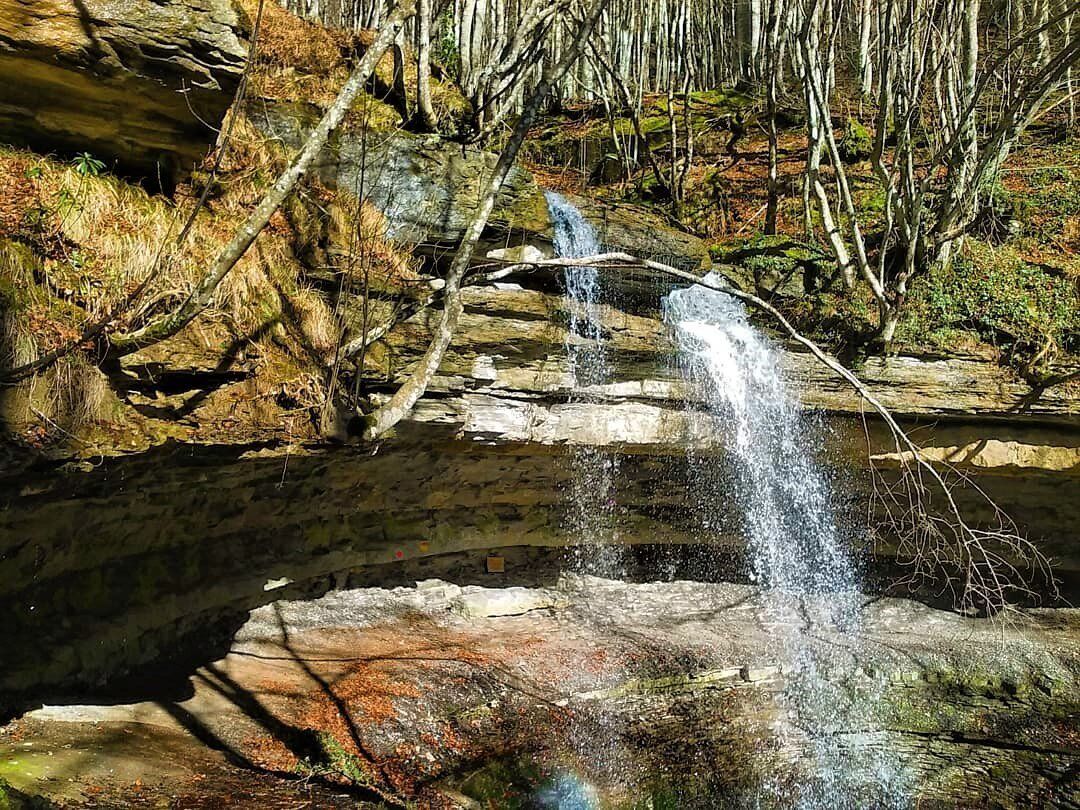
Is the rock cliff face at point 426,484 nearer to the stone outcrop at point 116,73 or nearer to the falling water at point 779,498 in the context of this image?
the falling water at point 779,498

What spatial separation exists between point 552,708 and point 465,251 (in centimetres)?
445

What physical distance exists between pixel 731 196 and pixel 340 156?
8.75 metres

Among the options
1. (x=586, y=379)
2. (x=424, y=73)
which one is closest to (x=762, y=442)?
(x=586, y=379)

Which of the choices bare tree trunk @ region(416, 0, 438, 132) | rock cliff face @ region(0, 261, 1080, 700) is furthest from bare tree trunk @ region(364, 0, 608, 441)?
bare tree trunk @ region(416, 0, 438, 132)

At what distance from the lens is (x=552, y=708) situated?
23.4 ft

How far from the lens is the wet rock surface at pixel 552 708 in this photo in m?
5.02

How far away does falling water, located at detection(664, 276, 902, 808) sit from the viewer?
789cm

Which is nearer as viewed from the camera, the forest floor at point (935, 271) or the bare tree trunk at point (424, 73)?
the bare tree trunk at point (424, 73)

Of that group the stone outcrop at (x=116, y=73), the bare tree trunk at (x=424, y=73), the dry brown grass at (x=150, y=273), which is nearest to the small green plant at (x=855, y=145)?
the bare tree trunk at (x=424, y=73)

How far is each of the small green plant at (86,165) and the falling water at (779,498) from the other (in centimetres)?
602

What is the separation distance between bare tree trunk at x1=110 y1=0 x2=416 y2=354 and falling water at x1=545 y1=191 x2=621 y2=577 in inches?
139

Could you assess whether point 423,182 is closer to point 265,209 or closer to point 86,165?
point 86,165

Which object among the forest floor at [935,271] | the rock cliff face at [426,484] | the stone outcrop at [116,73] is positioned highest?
the stone outcrop at [116,73]

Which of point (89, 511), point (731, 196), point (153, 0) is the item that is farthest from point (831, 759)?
point (731, 196)
